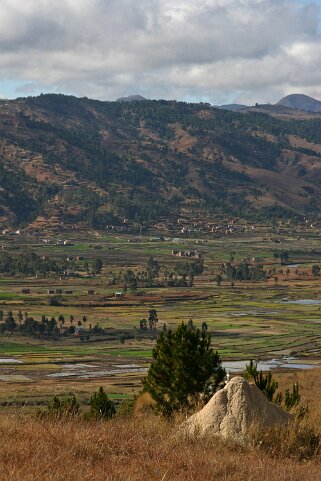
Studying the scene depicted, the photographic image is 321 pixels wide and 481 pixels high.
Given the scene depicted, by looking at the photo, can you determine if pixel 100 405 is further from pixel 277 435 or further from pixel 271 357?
pixel 271 357

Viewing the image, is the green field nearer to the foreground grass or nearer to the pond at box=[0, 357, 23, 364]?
the pond at box=[0, 357, 23, 364]

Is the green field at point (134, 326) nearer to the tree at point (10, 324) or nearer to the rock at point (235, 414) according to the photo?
the tree at point (10, 324)

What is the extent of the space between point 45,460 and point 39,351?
112 metres

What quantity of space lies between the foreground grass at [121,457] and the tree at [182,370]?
17.3 m

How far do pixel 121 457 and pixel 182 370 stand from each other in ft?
69.7

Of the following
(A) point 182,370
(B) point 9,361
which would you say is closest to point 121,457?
(A) point 182,370

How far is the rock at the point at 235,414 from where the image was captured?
18797 millimetres

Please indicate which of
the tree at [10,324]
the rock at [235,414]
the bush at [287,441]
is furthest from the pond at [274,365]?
the bush at [287,441]

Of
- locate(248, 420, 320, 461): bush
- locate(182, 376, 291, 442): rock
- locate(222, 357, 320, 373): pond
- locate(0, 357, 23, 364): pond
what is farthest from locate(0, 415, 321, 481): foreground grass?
locate(0, 357, 23, 364): pond

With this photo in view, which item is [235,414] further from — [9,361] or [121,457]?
[9,361]

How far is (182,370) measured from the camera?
36.0 meters

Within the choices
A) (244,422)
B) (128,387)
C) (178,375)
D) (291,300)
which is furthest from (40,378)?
(291,300)

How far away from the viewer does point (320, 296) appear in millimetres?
184250

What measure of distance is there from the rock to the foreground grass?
120cm
